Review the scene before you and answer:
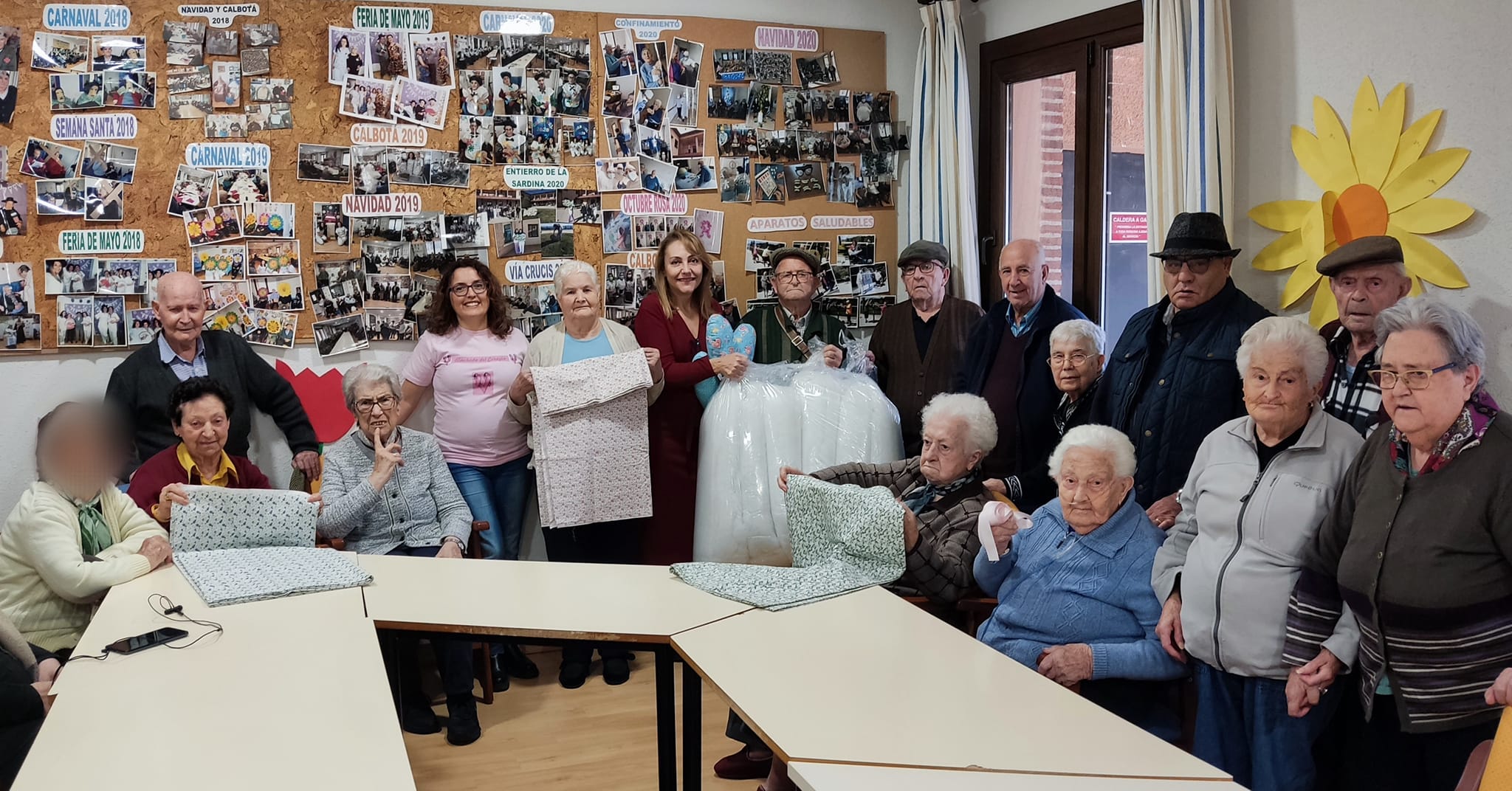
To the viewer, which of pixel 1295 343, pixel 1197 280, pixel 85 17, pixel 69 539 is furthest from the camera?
pixel 85 17

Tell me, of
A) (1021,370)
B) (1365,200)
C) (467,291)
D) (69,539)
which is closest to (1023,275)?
(1021,370)

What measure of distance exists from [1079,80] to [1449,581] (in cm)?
273

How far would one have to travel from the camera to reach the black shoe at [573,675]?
13.8 ft

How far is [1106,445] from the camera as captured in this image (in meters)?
2.78

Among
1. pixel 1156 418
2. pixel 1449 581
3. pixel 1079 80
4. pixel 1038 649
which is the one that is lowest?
pixel 1038 649

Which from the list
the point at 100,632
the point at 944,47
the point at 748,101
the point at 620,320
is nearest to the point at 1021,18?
the point at 944,47

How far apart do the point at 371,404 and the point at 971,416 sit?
1886 millimetres

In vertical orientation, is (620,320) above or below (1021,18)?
below

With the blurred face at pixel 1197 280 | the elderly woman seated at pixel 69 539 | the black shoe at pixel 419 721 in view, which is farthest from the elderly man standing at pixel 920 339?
the elderly woman seated at pixel 69 539

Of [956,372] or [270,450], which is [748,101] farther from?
[270,450]

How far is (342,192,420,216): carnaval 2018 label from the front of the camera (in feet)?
14.4

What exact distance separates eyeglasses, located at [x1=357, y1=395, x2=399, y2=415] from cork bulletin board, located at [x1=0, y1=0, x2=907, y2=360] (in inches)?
33.0

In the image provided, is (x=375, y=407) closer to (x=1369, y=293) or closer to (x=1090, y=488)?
(x=1090, y=488)

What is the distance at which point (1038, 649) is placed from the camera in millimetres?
2719
